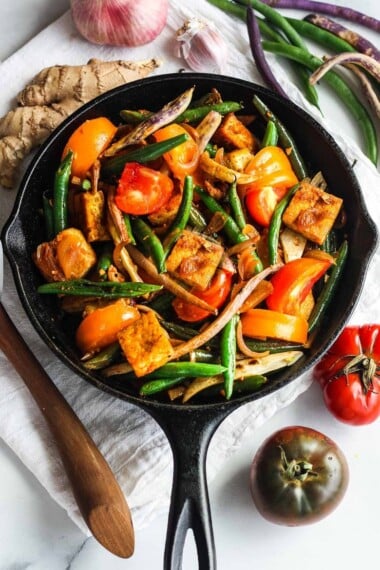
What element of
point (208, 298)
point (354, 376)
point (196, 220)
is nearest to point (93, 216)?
point (196, 220)

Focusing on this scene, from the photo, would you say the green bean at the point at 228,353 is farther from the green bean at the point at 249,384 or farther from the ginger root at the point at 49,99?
the ginger root at the point at 49,99

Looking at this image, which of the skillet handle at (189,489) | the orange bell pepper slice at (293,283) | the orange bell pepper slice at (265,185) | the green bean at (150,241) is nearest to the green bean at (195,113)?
the orange bell pepper slice at (265,185)

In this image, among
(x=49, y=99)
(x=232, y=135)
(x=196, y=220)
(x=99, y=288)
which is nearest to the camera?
(x=99, y=288)

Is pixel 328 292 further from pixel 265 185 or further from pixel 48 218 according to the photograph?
pixel 48 218

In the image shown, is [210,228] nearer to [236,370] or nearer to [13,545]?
[236,370]

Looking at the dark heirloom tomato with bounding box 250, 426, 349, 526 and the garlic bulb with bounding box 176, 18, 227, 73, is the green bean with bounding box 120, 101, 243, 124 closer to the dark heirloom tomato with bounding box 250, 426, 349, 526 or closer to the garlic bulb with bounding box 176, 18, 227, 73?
the garlic bulb with bounding box 176, 18, 227, 73
